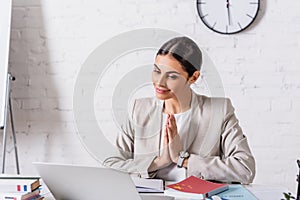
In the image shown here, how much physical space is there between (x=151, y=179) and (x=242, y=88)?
4.36 feet

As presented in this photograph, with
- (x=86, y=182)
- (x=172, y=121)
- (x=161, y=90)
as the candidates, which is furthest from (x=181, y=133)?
(x=86, y=182)

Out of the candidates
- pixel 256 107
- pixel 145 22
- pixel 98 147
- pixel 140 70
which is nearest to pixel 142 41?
pixel 140 70

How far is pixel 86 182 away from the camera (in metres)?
1.47

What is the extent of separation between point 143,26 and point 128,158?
1193 millimetres

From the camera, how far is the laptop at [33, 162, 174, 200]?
55.3 inches

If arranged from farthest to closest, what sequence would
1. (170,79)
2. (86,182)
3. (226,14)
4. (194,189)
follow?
1. (226,14)
2. (170,79)
3. (194,189)
4. (86,182)

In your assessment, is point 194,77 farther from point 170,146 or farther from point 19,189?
point 19,189

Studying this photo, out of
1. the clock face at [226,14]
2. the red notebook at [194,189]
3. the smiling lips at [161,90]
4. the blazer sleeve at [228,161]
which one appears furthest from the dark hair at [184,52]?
the clock face at [226,14]

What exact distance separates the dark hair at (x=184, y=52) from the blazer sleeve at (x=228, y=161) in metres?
0.22

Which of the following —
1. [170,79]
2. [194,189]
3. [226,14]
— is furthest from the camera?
[226,14]

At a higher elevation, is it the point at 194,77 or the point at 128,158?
the point at 194,77

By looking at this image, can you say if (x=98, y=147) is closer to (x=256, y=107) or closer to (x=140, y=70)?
(x=140, y=70)

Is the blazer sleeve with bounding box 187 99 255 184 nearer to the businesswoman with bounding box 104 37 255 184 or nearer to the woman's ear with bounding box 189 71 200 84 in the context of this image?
the businesswoman with bounding box 104 37 255 184

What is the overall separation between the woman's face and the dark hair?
0.02 meters
